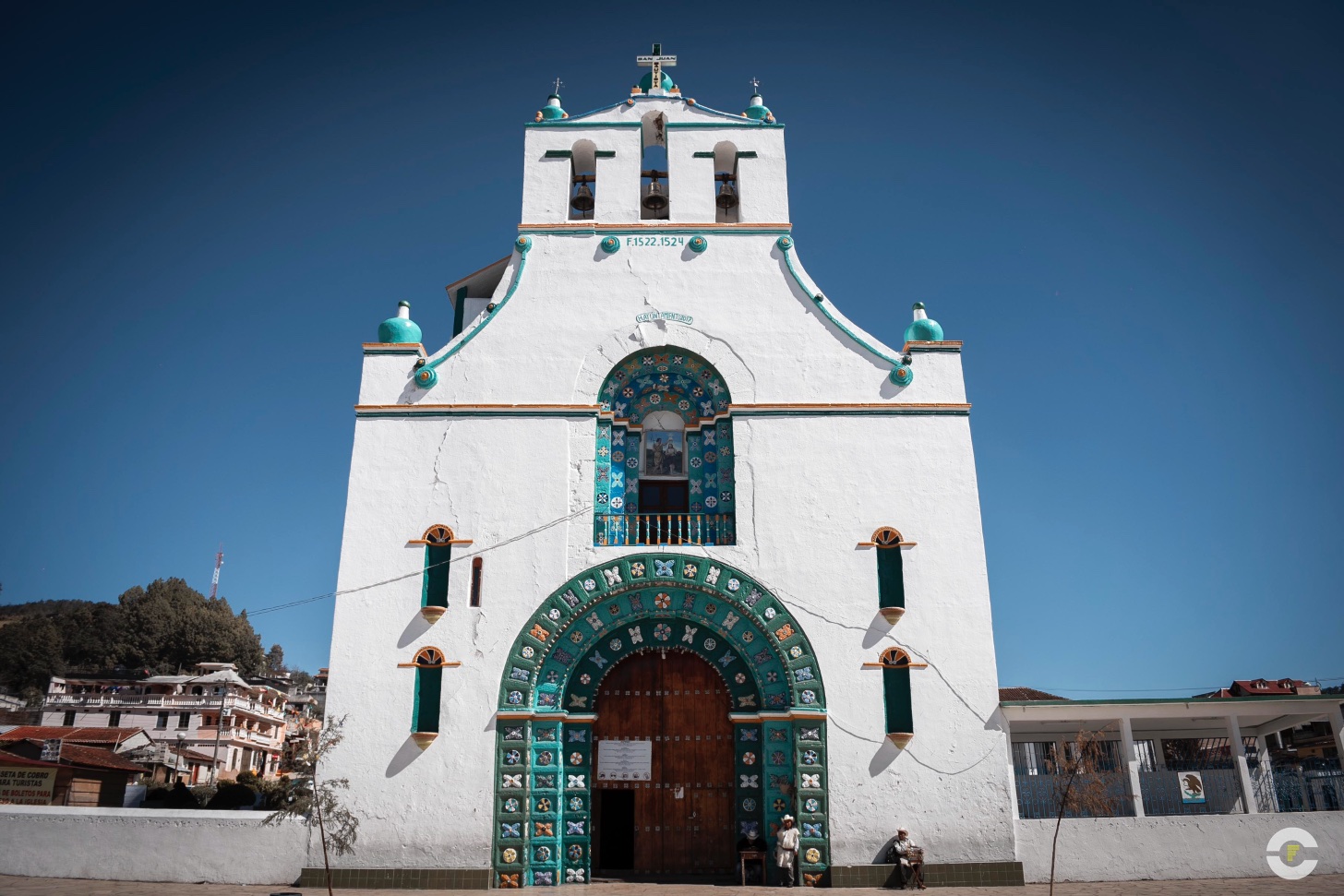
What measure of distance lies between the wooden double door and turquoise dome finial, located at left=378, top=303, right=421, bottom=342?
695cm

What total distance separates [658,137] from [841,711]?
11.7m

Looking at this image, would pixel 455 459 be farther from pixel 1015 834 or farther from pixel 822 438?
pixel 1015 834

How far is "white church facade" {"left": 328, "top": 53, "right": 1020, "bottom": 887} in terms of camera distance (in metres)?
14.7

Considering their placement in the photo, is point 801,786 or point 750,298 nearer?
point 801,786

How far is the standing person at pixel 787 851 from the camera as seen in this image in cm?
1397

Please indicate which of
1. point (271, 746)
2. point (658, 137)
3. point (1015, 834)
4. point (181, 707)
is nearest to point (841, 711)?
point (1015, 834)

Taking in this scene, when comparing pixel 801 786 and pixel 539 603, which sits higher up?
pixel 539 603

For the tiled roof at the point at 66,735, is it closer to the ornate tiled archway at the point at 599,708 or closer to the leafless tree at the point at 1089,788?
the ornate tiled archway at the point at 599,708

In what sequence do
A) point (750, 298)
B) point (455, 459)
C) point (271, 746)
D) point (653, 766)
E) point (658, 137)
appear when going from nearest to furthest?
point (653, 766)
point (455, 459)
point (750, 298)
point (658, 137)
point (271, 746)

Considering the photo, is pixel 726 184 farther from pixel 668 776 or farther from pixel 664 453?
pixel 668 776

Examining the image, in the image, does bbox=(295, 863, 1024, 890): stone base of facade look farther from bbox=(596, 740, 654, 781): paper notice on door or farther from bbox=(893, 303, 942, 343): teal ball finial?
bbox=(893, 303, 942, 343): teal ball finial

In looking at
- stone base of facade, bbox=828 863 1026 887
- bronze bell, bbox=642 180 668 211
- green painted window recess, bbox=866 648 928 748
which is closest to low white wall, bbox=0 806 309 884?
stone base of facade, bbox=828 863 1026 887

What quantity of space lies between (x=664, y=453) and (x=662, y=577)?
2.50 meters

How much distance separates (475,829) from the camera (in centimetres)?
1441
